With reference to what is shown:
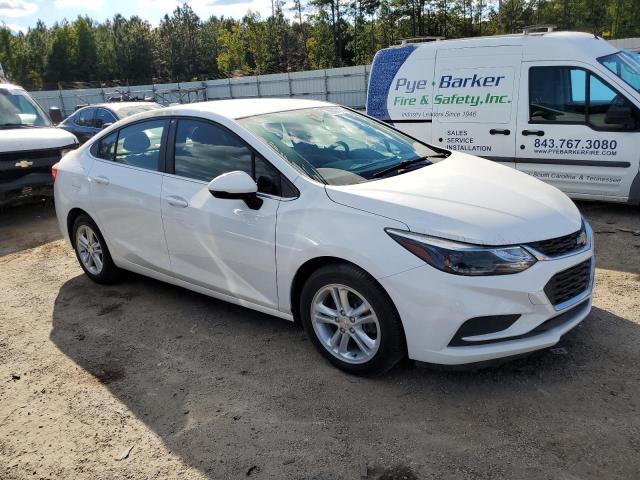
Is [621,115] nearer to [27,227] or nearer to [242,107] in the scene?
[242,107]

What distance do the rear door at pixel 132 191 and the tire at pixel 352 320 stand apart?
152 centimetres

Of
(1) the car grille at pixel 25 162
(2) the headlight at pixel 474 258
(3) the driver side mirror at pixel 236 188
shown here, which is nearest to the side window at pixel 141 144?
(3) the driver side mirror at pixel 236 188

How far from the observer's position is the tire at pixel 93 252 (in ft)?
17.1

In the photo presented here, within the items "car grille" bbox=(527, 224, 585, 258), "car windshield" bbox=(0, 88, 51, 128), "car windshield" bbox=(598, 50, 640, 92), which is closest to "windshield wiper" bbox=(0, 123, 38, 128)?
"car windshield" bbox=(0, 88, 51, 128)

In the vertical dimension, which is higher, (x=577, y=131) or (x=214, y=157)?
(x=214, y=157)

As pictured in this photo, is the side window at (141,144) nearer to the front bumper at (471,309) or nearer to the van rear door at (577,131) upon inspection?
the front bumper at (471,309)

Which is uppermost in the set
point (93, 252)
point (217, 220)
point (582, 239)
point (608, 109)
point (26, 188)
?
point (608, 109)

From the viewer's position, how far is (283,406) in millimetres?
3303

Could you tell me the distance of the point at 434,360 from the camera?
3.12 meters

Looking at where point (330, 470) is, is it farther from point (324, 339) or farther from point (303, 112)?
point (303, 112)

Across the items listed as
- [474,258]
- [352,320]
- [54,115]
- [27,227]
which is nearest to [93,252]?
[352,320]

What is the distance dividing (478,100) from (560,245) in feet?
14.5

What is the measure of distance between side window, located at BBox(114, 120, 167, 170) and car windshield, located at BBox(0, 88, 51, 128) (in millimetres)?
4992

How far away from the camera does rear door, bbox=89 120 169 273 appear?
4.49 meters
